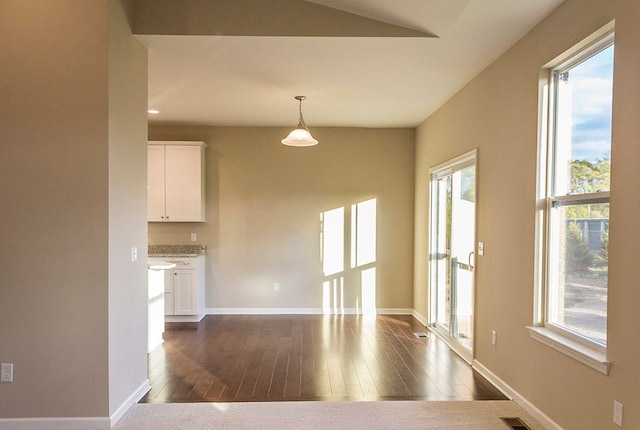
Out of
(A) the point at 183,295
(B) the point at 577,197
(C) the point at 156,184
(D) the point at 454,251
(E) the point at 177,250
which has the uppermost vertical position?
(C) the point at 156,184

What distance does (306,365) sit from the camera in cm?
373

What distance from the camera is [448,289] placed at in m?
4.69

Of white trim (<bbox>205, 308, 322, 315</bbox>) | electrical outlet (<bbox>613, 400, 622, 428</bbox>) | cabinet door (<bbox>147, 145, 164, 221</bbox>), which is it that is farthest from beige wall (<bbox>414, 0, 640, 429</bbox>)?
cabinet door (<bbox>147, 145, 164, 221</bbox>)

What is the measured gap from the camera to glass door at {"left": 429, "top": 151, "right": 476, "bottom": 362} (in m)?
4.05

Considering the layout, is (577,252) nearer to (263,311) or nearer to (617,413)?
(617,413)

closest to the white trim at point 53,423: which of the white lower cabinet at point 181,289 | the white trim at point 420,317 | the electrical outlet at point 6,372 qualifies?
the electrical outlet at point 6,372

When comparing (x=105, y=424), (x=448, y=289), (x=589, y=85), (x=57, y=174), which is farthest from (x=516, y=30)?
(x=105, y=424)

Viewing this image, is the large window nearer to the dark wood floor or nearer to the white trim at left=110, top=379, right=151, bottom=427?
the dark wood floor

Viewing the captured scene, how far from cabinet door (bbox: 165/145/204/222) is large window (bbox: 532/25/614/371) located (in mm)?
4336

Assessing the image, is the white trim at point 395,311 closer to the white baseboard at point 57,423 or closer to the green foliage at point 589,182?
the green foliage at point 589,182

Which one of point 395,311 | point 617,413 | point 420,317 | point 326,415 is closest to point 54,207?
point 326,415

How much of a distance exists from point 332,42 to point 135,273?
2284mm

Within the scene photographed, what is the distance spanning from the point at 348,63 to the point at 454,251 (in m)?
2.39

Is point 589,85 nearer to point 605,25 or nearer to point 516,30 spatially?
point 605,25
